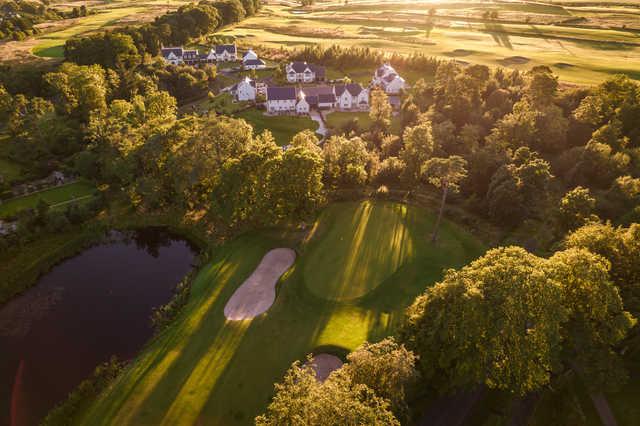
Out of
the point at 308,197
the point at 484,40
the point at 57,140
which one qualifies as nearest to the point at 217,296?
the point at 308,197

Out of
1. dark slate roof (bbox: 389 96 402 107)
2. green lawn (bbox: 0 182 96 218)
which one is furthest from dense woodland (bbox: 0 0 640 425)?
dark slate roof (bbox: 389 96 402 107)

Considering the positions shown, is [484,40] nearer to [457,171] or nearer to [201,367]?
[457,171]

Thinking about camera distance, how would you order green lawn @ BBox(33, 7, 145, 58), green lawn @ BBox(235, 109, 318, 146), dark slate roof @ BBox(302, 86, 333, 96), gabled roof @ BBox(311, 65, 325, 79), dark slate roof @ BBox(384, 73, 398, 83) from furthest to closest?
1. green lawn @ BBox(33, 7, 145, 58)
2. gabled roof @ BBox(311, 65, 325, 79)
3. dark slate roof @ BBox(384, 73, 398, 83)
4. dark slate roof @ BBox(302, 86, 333, 96)
5. green lawn @ BBox(235, 109, 318, 146)

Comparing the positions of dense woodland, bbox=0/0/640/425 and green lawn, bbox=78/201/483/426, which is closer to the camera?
dense woodland, bbox=0/0/640/425

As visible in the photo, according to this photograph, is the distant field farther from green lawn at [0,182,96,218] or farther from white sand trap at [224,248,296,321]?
white sand trap at [224,248,296,321]

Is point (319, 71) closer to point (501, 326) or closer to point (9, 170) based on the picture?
point (9, 170)
